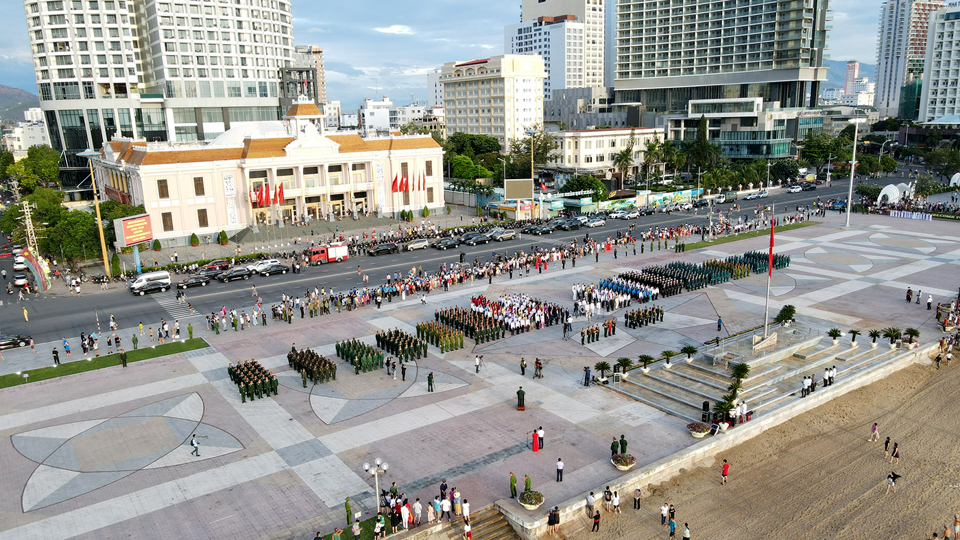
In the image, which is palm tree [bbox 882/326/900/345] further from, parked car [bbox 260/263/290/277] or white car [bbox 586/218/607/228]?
parked car [bbox 260/263/290/277]

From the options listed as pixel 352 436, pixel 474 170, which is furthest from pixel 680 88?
pixel 352 436

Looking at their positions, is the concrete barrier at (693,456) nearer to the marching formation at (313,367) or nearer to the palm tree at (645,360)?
the palm tree at (645,360)

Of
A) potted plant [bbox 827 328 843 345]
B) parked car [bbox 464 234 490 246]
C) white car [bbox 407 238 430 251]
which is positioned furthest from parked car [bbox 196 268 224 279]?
potted plant [bbox 827 328 843 345]

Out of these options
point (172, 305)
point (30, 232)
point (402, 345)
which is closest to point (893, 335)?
point (402, 345)

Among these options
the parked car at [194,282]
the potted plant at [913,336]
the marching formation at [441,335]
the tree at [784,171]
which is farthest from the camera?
the tree at [784,171]

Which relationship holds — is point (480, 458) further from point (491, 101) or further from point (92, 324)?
point (491, 101)

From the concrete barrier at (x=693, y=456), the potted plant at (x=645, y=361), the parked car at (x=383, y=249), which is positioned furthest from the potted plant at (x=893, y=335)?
the parked car at (x=383, y=249)

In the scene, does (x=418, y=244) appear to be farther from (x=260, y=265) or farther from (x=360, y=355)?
(x=360, y=355)
